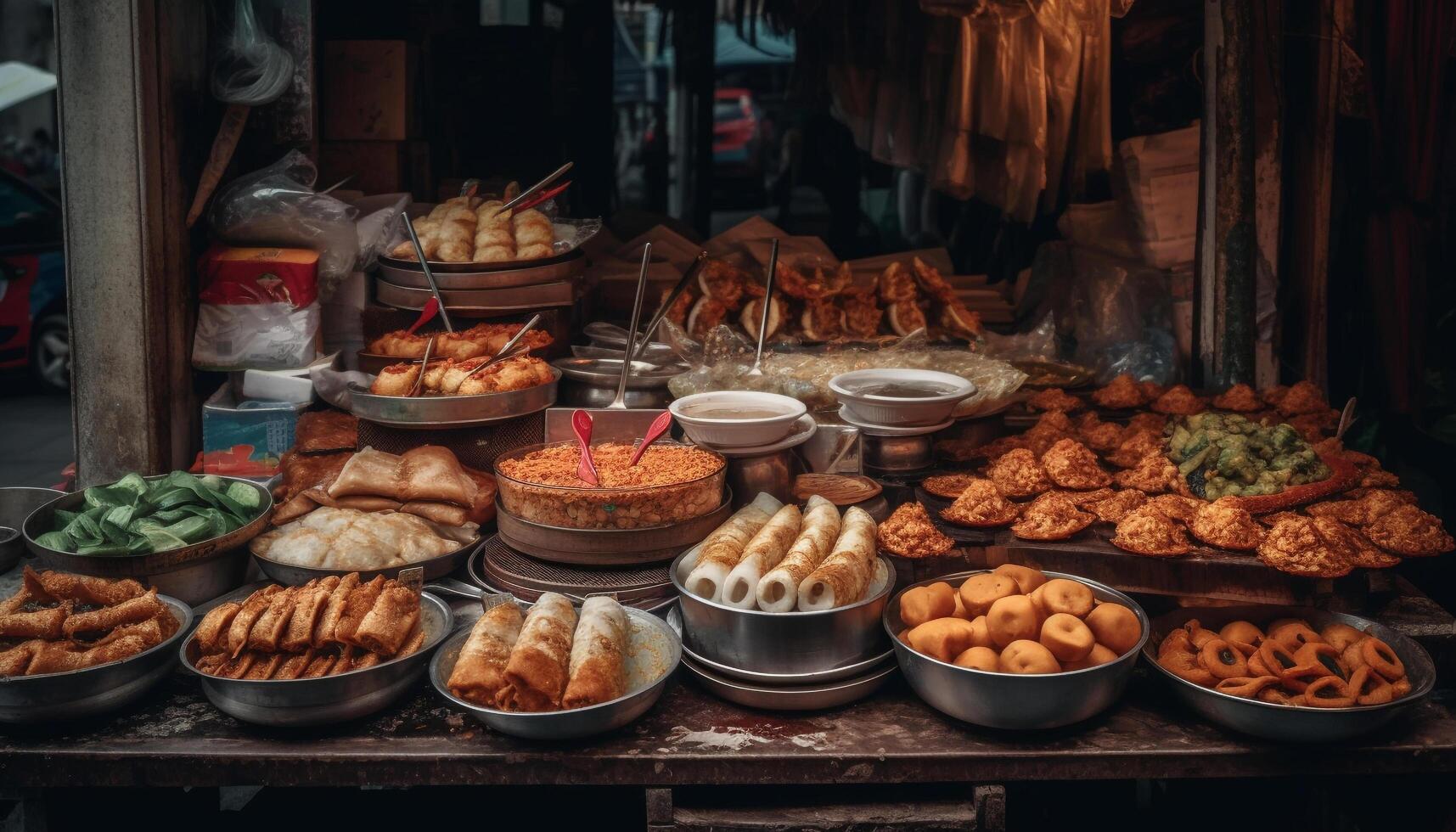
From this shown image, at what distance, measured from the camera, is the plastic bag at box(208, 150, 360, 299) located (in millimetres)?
3938

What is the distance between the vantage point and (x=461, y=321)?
406cm

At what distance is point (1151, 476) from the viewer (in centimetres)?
329

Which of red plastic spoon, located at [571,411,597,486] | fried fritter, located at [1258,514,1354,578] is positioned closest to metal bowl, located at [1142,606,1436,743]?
fried fritter, located at [1258,514,1354,578]

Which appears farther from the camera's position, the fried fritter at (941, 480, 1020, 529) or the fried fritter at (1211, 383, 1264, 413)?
the fried fritter at (1211, 383, 1264, 413)

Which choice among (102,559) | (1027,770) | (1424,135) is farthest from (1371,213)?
(102,559)

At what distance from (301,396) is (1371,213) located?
4.09 metres

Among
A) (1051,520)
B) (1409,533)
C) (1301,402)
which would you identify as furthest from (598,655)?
(1301,402)

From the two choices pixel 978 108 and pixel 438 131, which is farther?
pixel 438 131

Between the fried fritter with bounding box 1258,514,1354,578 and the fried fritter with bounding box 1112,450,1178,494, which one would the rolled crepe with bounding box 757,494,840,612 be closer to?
the fried fritter with bounding box 1112,450,1178,494

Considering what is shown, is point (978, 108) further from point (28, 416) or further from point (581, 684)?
point (28, 416)

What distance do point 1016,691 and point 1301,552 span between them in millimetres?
924

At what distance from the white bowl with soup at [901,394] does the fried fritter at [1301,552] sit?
3.08 feet

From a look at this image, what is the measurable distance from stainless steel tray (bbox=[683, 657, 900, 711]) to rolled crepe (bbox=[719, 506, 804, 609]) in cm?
18

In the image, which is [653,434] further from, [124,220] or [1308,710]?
[124,220]
